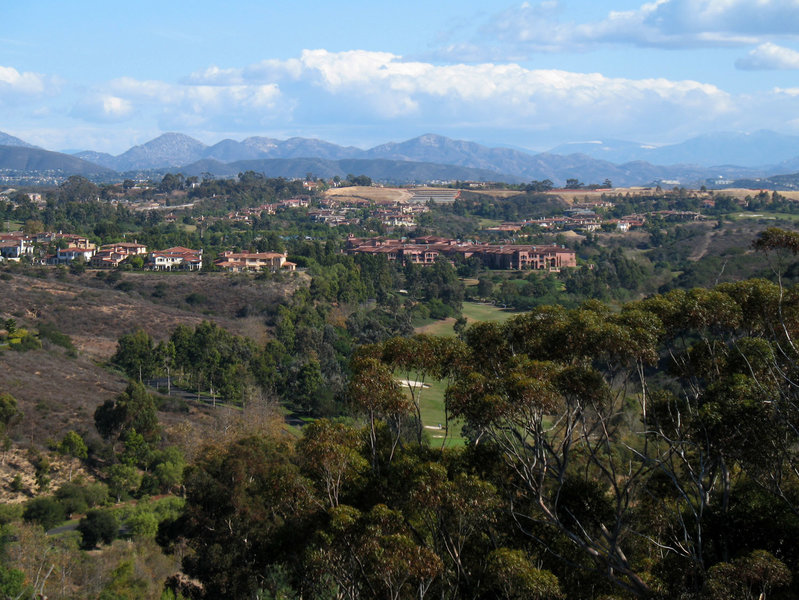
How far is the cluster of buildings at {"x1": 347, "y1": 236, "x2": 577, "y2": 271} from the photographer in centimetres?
6812

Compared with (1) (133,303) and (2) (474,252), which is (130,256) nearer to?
(1) (133,303)

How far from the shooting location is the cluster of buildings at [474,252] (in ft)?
224

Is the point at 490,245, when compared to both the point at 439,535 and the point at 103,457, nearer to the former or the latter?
the point at 103,457

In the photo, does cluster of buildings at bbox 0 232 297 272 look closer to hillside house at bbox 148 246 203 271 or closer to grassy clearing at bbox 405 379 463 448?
hillside house at bbox 148 246 203 271

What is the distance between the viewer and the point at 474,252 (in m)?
72.5

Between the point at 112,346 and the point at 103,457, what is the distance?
49.8 ft

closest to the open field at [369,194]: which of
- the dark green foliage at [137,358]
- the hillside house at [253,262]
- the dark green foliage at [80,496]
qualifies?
the hillside house at [253,262]

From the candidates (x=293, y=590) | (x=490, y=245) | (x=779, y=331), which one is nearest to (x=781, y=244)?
(x=779, y=331)

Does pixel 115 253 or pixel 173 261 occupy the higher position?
pixel 115 253

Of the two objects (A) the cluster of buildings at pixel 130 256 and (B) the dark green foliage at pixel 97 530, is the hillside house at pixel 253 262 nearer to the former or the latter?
(A) the cluster of buildings at pixel 130 256

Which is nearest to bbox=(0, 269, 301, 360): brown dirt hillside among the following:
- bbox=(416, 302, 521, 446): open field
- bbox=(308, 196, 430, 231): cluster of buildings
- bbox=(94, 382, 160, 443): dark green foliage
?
bbox=(416, 302, 521, 446): open field

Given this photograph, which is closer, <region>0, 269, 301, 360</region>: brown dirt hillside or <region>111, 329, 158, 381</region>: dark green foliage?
<region>111, 329, 158, 381</region>: dark green foliage

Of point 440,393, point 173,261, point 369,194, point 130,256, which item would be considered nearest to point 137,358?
point 440,393

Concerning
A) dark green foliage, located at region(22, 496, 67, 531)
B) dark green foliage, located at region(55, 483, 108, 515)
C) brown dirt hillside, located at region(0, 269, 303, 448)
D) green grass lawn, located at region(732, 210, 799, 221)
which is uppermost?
green grass lawn, located at region(732, 210, 799, 221)
